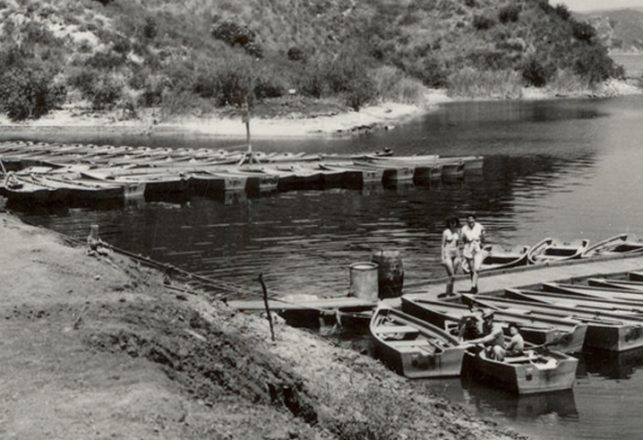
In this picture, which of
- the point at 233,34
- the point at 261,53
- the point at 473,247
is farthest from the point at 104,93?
the point at 473,247

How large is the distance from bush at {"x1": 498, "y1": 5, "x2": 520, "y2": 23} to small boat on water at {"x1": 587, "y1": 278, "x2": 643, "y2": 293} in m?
139

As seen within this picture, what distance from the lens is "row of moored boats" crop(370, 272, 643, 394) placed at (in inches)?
802

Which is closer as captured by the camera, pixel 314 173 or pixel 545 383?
pixel 545 383

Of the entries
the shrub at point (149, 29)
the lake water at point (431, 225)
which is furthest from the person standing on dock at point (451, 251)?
the shrub at point (149, 29)

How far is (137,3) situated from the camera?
375 ft

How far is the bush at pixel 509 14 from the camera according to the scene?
6280 inches

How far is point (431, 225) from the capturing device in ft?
140

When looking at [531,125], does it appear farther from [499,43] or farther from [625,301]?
[625,301]

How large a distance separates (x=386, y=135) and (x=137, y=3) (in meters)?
46.0

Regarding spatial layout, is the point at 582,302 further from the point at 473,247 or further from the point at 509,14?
the point at 509,14

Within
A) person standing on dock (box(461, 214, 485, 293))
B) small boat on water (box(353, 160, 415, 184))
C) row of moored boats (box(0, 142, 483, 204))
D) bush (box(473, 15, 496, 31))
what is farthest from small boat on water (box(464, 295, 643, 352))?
bush (box(473, 15, 496, 31))

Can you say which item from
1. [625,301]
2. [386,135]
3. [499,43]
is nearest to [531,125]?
[386,135]

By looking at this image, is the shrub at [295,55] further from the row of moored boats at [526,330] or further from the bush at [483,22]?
the row of moored boats at [526,330]

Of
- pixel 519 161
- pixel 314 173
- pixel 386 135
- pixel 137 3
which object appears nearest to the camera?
pixel 314 173
